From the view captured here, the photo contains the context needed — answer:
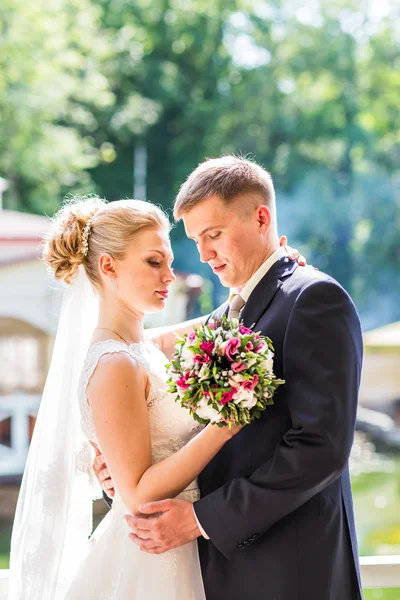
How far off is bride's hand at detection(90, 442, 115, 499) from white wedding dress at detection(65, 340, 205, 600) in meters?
0.03

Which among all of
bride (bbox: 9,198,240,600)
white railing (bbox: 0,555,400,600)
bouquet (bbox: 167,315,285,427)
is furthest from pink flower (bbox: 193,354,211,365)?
white railing (bbox: 0,555,400,600)

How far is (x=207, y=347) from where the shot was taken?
1.62 metres

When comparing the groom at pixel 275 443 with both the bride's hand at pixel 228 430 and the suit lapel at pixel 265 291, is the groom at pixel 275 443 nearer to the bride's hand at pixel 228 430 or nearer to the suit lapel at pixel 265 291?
the suit lapel at pixel 265 291

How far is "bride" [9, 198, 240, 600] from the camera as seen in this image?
1.83 metres

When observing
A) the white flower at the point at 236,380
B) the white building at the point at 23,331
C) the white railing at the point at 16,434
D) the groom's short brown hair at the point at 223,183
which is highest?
the groom's short brown hair at the point at 223,183

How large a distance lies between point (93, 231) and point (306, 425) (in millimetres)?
801

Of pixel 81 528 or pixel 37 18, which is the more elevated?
pixel 37 18

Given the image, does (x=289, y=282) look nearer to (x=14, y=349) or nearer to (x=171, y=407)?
(x=171, y=407)

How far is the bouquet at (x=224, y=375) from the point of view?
5.21ft

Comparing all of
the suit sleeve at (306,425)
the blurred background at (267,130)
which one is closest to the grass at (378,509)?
the blurred background at (267,130)

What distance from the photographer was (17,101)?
11633 mm

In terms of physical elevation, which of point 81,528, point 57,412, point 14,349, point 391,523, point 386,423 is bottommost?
point 391,523

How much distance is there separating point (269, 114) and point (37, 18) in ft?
14.9

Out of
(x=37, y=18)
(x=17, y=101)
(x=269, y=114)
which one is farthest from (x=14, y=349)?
(x=269, y=114)
